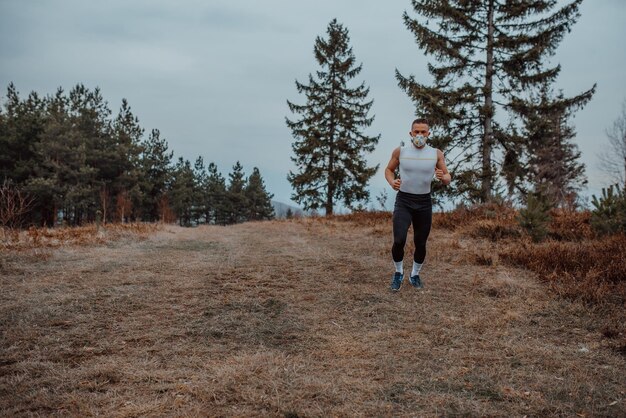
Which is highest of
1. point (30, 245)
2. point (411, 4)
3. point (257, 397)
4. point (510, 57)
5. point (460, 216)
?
point (411, 4)

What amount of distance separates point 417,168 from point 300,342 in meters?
3.06

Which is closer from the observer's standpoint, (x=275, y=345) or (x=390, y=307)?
(x=275, y=345)

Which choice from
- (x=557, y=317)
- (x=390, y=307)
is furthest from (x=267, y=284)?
(x=557, y=317)

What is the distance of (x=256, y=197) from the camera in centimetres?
5853

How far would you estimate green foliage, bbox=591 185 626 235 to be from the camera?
25.4 ft

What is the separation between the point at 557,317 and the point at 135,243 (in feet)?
32.5

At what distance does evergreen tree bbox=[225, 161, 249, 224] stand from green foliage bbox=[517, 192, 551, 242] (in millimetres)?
50092

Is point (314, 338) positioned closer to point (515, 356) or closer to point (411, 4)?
point (515, 356)

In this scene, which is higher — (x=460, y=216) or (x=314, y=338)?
(x=460, y=216)

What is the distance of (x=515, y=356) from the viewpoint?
3.47m

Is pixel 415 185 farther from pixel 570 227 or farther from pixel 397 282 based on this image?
pixel 570 227

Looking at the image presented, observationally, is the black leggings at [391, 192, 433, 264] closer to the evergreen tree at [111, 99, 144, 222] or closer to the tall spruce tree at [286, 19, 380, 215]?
the tall spruce tree at [286, 19, 380, 215]

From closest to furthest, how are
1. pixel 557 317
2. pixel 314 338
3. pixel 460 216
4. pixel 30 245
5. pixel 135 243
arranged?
pixel 314 338 → pixel 557 317 → pixel 30 245 → pixel 135 243 → pixel 460 216

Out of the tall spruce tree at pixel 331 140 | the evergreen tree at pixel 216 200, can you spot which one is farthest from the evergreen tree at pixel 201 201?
the tall spruce tree at pixel 331 140
